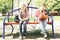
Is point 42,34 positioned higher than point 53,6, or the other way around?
point 53,6

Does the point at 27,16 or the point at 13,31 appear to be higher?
the point at 27,16

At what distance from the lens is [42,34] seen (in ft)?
29.4

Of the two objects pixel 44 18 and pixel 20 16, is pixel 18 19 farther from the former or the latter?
pixel 44 18

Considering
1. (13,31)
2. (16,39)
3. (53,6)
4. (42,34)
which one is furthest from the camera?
(53,6)

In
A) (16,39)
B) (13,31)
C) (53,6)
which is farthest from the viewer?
(53,6)

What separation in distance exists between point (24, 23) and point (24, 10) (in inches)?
19.3

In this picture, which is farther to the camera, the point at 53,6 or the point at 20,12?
the point at 53,6

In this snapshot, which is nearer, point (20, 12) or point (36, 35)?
point (20, 12)

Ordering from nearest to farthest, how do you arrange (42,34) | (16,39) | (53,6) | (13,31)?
(16,39) → (42,34) → (13,31) → (53,6)

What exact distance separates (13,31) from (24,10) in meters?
2.01

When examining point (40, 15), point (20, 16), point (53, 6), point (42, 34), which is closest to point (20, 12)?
point (20, 16)

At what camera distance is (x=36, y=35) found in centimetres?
916

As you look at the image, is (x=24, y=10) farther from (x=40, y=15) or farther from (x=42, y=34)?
(x=42, y=34)

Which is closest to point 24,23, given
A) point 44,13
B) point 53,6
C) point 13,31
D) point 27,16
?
point 27,16
